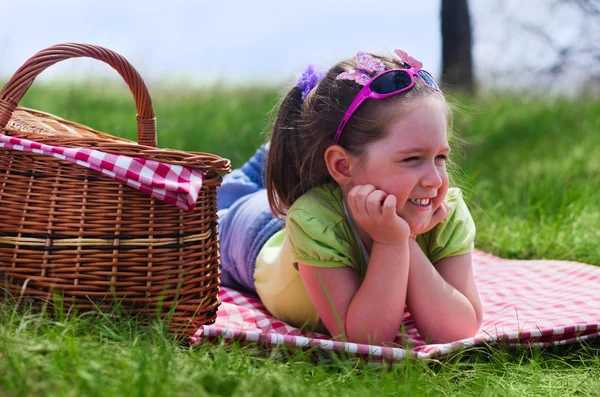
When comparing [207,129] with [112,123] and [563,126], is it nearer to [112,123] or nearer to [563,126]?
[112,123]

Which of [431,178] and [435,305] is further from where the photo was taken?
[435,305]

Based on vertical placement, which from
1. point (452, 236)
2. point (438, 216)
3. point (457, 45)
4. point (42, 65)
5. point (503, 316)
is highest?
point (42, 65)

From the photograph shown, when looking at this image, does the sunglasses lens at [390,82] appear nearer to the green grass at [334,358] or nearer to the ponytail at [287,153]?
the ponytail at [287,153]

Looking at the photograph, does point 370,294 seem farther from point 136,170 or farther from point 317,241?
point 136,170

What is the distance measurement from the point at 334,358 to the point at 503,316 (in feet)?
3.23

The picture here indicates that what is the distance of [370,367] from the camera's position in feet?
6.20

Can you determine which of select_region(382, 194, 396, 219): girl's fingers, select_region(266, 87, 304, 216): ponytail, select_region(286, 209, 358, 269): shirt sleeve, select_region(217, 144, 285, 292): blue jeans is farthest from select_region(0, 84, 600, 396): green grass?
select_region(217, 144, 285, 292): blue jeans

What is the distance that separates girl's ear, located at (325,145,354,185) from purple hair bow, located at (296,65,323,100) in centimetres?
25

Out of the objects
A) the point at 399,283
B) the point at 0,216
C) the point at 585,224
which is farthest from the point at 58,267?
the point at 585,224

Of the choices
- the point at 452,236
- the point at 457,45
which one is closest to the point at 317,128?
the point at 452,236

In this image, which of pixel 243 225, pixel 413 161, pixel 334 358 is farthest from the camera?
pixel 243 225

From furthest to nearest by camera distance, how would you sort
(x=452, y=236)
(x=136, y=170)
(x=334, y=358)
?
(x=452, y=236), (x=136, y=170), (x=334, y=358)

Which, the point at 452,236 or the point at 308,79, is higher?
the point at 308,79

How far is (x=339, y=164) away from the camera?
2.29 meters
